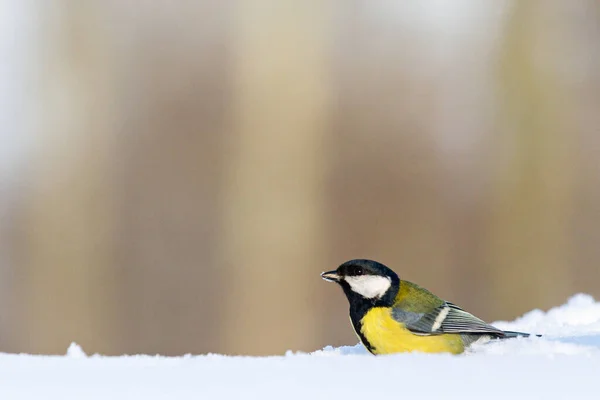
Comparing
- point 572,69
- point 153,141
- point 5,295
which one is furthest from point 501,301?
point 5,295

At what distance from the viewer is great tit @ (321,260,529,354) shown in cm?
108

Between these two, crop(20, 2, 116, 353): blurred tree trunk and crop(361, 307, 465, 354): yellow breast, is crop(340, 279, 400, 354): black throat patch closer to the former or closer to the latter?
crop(361, 307, 465, 354): yellow breast

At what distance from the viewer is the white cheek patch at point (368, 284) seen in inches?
45.0

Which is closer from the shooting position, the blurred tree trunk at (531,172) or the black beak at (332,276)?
the black beak at (332,276)

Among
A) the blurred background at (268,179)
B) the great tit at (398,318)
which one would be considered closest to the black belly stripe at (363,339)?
the great tit at (398,318)

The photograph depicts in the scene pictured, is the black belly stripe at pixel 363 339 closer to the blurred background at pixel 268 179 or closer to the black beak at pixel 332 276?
the black beak at pixel 332 276

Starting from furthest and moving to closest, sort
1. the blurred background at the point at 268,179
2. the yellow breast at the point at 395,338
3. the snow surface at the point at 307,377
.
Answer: the blurred background at the point at 268,179 < the yellow breast at the point at 395,338 < the snow surface at the point at 307,377

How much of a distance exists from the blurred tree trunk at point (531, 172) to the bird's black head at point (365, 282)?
1.78 metres

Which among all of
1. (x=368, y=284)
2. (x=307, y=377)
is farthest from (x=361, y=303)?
(x=307, y=377)

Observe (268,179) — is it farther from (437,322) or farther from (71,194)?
(437,322)

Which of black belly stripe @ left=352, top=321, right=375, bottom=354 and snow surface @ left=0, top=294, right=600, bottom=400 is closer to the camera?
snow surface @ left=0, top=294, right=600, bottom=400

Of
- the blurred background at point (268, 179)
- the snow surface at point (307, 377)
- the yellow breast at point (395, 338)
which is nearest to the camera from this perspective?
the snow surface at point (307, 377)

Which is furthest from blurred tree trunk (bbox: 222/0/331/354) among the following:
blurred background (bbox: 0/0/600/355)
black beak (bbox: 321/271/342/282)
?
black beak (bbox: 321/271/342/282)

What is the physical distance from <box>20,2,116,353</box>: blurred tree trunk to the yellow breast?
196cm
